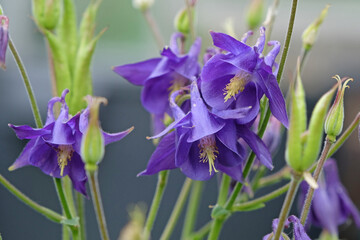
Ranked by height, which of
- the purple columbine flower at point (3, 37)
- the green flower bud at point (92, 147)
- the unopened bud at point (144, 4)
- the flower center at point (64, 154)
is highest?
the purple columbine flower at point (3, 37)

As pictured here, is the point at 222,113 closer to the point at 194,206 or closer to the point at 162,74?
the point at 162,74

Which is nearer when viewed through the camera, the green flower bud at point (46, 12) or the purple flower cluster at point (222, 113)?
the purple flower cluster at point (222, 113)

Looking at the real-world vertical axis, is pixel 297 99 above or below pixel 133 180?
above

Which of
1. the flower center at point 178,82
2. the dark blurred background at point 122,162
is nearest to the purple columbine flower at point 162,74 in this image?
the flower center at point 178,82

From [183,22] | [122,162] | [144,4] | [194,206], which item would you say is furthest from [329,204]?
[122,162]

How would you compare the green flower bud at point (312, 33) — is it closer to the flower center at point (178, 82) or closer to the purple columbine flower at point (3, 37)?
the flower center at point (178, 82)

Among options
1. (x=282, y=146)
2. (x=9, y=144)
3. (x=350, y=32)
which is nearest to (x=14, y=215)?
(x=9, y=144)

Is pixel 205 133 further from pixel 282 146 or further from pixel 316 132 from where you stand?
pixel 282 146
